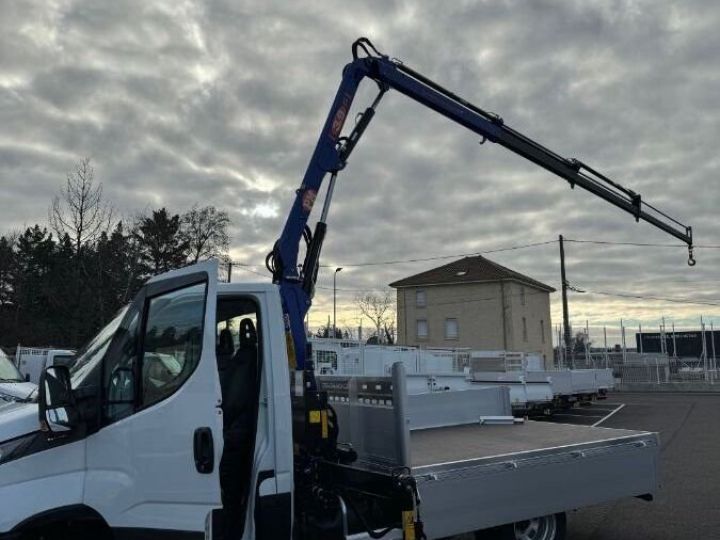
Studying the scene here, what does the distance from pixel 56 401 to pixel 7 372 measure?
36.0ft

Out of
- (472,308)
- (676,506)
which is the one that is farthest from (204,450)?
(472,308)

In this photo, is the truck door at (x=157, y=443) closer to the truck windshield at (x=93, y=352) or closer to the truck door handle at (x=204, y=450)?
the truck door handle at (x=204, y=450)

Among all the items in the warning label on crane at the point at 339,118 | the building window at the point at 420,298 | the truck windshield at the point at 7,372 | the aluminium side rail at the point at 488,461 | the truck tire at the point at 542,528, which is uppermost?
the building window at the point at 420,298

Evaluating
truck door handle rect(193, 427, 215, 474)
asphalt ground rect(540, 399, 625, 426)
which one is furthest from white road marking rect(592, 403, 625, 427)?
truck door handle rect(193, 427, 215, 474)

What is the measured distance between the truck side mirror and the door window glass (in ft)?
1.32

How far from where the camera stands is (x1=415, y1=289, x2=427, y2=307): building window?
52500 millimetres

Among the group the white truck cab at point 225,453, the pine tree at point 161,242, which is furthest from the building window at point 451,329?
the white truck cab at point 225,453

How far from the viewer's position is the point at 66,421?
353 centimetres

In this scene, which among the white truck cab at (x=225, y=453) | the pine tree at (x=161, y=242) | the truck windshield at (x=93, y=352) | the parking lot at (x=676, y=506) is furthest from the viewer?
the pine tree at (x=161, y=242)

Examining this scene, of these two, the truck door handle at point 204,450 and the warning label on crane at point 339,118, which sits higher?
the warning label on crane at point 339,118

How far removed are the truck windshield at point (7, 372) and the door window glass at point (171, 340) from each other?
10.3 meters

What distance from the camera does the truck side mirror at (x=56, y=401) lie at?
3.47 m

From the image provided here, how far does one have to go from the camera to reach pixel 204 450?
12.0 ft

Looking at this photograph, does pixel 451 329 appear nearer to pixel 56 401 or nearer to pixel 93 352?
pixel 93 352
